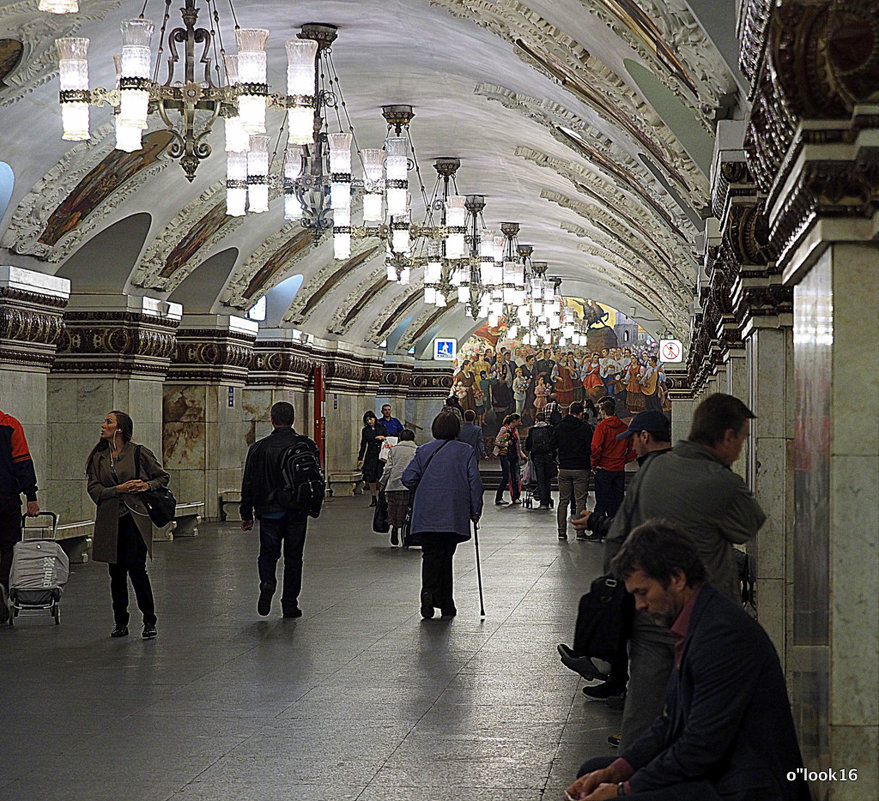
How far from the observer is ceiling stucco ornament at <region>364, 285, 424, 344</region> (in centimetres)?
3072

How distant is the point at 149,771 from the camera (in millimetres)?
5605

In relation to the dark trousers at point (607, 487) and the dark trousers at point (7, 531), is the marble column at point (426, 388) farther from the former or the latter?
the dark trousers at point (7, 531)

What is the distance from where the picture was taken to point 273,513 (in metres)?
→ 9.97

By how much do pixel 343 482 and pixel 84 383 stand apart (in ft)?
38.2

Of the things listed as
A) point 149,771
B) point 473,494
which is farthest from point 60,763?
point 473,494

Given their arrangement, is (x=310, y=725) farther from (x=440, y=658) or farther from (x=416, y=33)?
(x=416, y=33)

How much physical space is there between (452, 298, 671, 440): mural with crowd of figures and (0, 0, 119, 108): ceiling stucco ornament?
26.8 metres

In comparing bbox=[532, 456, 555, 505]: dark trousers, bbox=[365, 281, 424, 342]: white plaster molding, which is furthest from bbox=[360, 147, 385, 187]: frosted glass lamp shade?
bbox=[365, 281, 424, 342]: white plaster molding

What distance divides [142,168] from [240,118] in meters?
6.73

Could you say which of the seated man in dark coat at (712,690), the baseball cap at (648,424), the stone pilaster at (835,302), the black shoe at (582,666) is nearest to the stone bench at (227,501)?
the black shoe at (582,666)

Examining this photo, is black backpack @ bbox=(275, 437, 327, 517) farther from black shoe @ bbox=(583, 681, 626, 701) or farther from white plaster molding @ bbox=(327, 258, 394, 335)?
white plaster molding @ bbox=(327, 258, 394, 335)

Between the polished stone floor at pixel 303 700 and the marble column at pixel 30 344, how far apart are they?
237 cm

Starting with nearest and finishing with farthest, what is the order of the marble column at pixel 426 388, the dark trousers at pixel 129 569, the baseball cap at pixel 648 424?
the baseball cap at pixel 648 424 < the dark trousers at pixel 129 569 < the marble column at pixel 426 388

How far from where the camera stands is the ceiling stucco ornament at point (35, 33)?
33.6 ft
